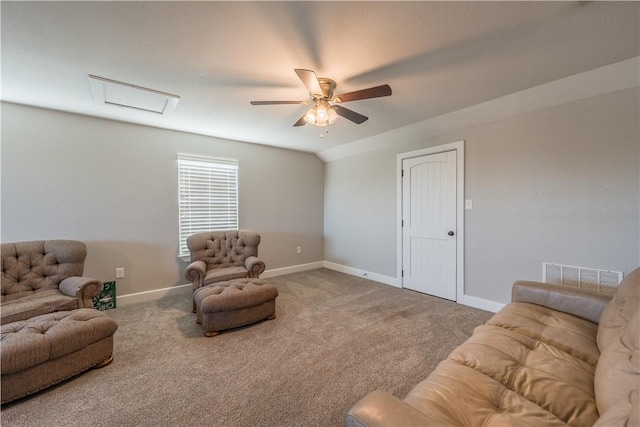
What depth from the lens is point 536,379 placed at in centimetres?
118

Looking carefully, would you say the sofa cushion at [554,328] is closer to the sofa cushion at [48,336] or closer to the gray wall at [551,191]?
the gray wall at [551,191]

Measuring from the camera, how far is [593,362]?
4.36ft

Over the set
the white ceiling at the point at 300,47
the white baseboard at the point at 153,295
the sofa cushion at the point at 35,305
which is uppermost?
the white ceiling at the point at 300,47

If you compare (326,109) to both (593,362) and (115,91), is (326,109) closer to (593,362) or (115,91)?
(115,91)

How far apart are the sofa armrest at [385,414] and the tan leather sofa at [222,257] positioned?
2.60 m

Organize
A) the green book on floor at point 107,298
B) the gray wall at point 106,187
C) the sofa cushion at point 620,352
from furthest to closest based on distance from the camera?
the green book on floor at point 107,298 < the gray wall at point 106,187 < the sofa cushion at point 620,352

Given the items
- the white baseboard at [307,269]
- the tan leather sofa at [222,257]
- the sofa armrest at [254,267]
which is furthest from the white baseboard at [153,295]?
the sofa armrest at [254,267]

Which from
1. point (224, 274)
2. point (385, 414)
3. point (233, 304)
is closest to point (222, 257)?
point (224, 274)

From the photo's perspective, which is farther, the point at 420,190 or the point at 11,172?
the point at 420,190

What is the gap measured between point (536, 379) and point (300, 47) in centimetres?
240

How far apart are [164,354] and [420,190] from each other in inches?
142

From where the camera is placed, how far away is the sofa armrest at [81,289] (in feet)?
7.77

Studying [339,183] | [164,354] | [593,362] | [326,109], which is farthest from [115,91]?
[593,362]

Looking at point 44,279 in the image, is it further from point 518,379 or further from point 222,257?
point 518,379
